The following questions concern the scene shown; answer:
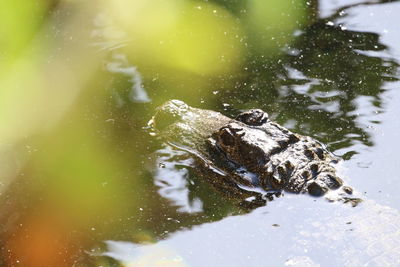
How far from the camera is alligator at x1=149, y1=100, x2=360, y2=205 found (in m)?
4.41

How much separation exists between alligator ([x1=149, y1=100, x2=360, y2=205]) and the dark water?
12cm

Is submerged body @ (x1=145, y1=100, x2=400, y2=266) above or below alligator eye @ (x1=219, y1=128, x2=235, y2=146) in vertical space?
below

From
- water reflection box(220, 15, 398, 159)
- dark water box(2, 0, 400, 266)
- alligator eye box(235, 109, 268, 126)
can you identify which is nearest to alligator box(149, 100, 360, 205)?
alligator eye box(235, 109, 268, 126)

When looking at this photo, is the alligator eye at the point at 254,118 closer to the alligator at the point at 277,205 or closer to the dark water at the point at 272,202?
the alligator at the point at 277,205

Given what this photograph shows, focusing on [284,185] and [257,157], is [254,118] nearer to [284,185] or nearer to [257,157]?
[257,157]

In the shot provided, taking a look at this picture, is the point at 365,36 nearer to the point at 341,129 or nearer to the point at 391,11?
the point at 391,11

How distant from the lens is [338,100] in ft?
18.6

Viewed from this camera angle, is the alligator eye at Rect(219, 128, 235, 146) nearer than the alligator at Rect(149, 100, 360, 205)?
No

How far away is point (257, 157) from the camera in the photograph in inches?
179

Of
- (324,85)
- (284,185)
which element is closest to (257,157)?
(284,185)

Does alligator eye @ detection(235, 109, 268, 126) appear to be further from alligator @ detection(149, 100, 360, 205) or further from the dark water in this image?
the dark water

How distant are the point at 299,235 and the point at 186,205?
0.92 m

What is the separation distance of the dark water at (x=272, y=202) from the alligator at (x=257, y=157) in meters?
0.12

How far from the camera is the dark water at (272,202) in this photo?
158 inches
